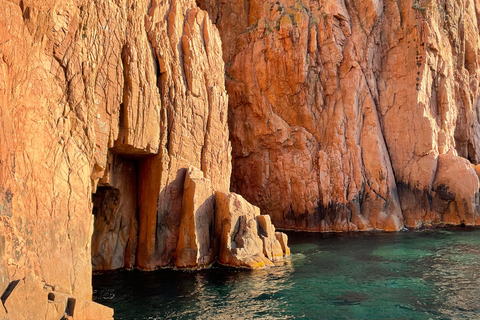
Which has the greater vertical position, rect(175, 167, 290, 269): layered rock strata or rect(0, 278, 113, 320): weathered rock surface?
rect(175, 167, 290, 269): layered rock strata

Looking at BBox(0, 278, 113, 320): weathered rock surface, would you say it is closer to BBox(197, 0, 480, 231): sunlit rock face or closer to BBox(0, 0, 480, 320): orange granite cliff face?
BBox(0, 0, 480, 320): orange granite cliff face

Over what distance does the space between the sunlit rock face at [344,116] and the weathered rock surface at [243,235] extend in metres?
13.0

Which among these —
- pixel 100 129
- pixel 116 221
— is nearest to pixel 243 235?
pixel 116 221

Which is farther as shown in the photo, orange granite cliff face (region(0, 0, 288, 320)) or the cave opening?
the cave opening

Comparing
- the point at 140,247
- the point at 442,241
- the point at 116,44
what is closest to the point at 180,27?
the point at 116,44

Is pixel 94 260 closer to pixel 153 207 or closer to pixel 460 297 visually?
pixel 153 207

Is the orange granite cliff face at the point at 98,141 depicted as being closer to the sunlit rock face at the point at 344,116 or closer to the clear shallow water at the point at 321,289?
the clear shallow water at the point at 321,289

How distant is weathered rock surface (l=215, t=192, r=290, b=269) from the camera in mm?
20906

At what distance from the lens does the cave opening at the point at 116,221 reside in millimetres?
21375

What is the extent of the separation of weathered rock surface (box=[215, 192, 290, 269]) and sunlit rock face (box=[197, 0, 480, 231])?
1302cm

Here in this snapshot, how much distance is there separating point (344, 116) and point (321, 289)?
71.0 ft

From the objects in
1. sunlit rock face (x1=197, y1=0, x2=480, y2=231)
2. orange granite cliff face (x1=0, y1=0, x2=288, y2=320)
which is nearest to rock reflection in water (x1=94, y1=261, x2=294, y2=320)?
orange granite cliff face (x1=0, y1=0, x2=288, y2=320)

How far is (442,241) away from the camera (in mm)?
27594

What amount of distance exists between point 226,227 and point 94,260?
22.5 ft
